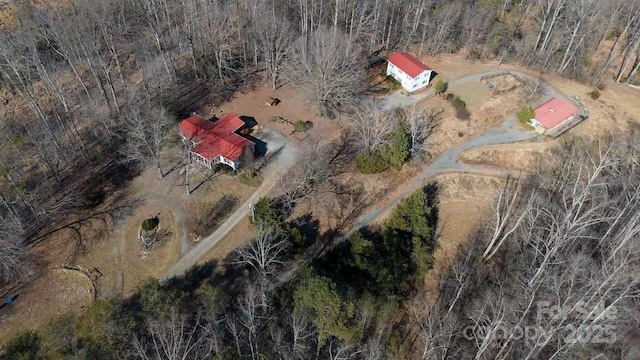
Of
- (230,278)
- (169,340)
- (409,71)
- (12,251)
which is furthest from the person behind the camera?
(409,71)

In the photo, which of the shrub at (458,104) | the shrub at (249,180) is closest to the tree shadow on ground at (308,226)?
the shrub at (249,180)

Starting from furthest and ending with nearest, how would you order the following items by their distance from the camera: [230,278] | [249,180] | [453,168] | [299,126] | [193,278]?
[299,126] → [453,168] → [249,180] → [230,278] → [193,278]

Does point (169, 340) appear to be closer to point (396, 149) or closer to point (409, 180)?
point (396, 149)

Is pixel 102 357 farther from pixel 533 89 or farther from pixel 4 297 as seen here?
pixel 533 89

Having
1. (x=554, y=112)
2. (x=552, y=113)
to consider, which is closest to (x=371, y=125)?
(x=552, y=113)

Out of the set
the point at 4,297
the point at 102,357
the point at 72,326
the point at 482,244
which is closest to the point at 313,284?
the point at 102,357

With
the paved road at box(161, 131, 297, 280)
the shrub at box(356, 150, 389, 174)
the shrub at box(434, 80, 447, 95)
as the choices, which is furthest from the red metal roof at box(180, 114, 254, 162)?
the shrub at box(434, 80, 447, 95)
